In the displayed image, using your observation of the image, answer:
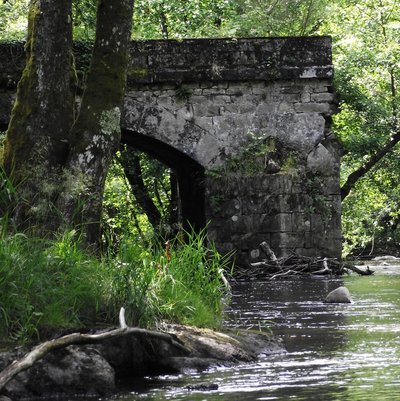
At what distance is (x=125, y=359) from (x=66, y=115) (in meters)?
3.77

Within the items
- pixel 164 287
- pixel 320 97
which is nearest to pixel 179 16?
pixel 320 97

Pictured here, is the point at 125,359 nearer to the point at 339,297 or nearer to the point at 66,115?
the point at 66,115

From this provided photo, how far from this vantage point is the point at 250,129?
15.7 meters

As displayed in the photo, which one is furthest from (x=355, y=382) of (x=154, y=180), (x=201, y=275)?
(x=154, y=180)

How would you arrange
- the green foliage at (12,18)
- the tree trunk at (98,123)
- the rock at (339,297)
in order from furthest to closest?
the green foliage at (12,18) → the rock at (339,297) → the tree trunk at (98,123)

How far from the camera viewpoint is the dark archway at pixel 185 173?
1574 cm

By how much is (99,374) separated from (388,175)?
20514mm

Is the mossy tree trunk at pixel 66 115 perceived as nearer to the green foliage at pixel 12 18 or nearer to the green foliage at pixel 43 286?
the green foliage at pixel 43 286

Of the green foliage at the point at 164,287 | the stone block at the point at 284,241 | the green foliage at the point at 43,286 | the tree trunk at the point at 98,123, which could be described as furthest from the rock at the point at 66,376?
the stone block at the point at 284,241

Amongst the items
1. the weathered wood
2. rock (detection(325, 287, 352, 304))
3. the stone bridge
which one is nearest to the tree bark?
the stone bridge

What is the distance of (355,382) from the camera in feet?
16.8

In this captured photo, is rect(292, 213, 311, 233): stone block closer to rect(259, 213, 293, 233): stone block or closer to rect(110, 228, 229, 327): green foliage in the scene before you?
rect(259, 213, 293, 233): stone block

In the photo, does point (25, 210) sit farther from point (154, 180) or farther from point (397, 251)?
point (397, 251)

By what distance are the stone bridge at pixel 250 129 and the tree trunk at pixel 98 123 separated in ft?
20.5
